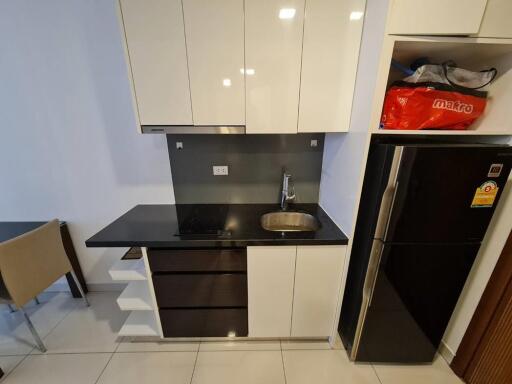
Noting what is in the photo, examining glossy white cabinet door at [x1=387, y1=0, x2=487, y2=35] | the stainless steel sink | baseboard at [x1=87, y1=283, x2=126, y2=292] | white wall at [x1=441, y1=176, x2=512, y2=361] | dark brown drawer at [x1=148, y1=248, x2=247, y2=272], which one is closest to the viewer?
glossy white cabinet door at [x1=387, y1=0, x2=487, y2=35]

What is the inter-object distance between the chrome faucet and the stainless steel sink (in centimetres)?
7

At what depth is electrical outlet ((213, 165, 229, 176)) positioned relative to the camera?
→ 64.7 inches

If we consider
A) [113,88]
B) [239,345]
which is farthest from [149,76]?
[239,345]

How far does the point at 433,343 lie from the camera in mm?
1289

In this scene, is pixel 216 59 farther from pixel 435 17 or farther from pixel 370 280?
pixel 370 280

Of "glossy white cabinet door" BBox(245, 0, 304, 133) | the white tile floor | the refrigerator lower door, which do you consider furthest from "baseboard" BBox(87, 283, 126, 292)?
the refrigerator lower door

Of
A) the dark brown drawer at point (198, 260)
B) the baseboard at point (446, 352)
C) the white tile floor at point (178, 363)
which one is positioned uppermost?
the dark brown drawer at point (198, 260)

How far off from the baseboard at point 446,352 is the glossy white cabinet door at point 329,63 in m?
1.65

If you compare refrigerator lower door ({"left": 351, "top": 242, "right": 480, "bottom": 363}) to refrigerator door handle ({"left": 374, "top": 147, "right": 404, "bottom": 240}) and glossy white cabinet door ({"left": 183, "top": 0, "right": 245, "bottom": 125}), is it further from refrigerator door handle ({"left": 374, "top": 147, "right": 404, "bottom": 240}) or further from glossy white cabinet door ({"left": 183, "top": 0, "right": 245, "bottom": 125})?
glossy white cabinet door ({"left": 183, "top": 0, "right": 245, "bottom": 125})

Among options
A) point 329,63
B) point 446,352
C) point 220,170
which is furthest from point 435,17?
point 446,352

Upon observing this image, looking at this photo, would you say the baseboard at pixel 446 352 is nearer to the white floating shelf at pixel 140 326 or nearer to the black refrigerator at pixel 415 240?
the black refrigerator at pixel 415 240

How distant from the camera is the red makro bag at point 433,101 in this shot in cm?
99

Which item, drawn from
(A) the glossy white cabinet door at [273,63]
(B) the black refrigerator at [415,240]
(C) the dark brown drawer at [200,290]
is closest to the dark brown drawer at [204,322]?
(C) the dark brown drawer at [200,290]

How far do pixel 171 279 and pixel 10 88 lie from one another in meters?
1.80
